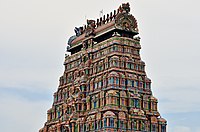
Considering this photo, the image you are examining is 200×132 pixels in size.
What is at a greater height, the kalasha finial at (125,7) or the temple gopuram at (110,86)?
the kalasha finial at (125,7)

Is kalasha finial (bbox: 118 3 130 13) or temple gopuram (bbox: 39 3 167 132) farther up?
kalasha finial (bbox: 118 3 130 13)

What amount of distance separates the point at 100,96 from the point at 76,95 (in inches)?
348

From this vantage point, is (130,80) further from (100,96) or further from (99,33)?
(99,33)

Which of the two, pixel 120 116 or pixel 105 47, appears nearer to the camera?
pixel 120 116

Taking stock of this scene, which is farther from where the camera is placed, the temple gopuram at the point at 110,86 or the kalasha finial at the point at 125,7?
the kalasha finial at the point at 125,7

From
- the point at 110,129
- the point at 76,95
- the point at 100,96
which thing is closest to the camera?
the point at 110,129

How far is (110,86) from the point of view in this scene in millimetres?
100312

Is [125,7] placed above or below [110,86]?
above

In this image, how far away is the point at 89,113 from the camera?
104 metres

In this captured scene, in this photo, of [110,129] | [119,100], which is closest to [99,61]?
[119,100]

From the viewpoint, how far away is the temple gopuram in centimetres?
9925

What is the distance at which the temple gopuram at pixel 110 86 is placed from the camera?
3907 inches

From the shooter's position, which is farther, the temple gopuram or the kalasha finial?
the kalasha finial

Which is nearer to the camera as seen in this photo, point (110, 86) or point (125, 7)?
point (110, 86)
